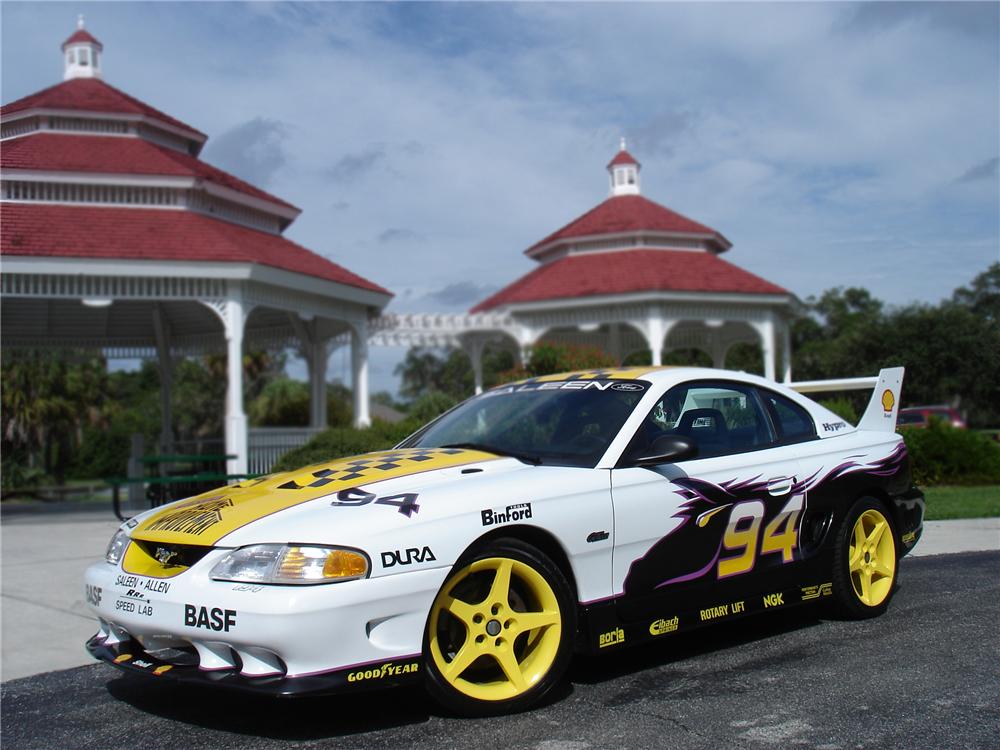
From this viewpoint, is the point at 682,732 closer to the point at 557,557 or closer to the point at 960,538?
the point at 557,557

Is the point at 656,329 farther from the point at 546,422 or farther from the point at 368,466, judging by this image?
the point at 368,466

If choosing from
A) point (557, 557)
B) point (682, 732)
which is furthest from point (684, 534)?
point (682, 732)

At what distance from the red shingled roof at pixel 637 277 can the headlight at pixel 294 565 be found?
68.9ft

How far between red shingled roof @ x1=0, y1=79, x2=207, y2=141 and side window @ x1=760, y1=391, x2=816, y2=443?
16385 mm

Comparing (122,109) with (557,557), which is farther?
(122,109)

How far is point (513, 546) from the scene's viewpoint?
14.4 ft

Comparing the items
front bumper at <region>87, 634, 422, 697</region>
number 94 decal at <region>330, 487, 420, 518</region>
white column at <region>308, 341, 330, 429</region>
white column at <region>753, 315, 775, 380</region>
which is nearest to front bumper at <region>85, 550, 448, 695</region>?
front bumper at <region>87, 634, 422, 697</region>

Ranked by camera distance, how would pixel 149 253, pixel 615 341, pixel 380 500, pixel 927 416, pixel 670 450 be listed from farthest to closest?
pixel 615 341
pixel 927 416
pixel 149 253
pixel 670 450
pixel 380 500

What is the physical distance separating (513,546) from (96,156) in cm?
1595

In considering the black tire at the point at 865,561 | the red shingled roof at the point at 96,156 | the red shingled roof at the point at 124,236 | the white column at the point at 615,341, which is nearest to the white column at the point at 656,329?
the white column at the point at 615,341

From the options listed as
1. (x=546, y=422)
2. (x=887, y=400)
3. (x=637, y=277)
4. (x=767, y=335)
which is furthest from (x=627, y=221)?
(x=546, y=422)

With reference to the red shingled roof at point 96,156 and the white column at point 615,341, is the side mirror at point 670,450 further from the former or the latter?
the white column at point 615,341

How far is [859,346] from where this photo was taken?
1938 centimetres

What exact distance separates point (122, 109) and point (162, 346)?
5578 millimetres
